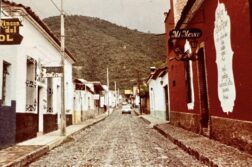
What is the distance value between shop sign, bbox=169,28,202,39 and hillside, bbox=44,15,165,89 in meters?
88.1

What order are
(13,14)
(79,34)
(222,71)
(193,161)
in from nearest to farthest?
(193,161) → (222,71) → (13,14) → (79,34)

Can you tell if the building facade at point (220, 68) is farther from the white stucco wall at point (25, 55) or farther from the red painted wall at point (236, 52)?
the white stucco wall at point (25, 55)

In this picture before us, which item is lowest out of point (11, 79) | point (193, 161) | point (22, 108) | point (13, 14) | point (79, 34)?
point (193, 161)

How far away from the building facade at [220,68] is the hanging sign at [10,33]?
201 inches

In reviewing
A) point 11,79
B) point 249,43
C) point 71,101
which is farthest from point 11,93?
point 71,101

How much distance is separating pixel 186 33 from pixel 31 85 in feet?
26.7

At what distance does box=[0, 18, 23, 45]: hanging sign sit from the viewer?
429 inches

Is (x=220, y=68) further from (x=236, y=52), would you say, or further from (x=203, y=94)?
(x=203, y=94)

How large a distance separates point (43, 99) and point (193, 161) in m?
12.9

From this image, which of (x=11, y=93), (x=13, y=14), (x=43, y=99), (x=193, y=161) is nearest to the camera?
(x=193, y=161)

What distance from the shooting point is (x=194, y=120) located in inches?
609

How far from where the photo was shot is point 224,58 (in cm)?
1057

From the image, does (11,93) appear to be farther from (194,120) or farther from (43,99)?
(194,120)

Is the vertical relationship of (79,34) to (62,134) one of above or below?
above
